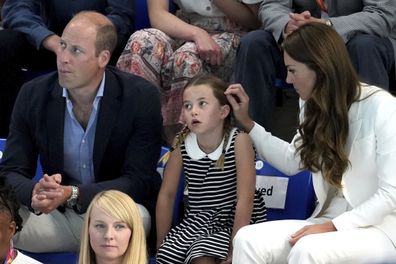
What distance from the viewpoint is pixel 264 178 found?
11.3 feet

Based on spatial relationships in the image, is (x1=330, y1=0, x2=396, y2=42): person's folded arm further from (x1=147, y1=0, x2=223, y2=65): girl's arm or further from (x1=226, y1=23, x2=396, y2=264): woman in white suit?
(x1=226, y1=23, x2=396, y2=264): woman in white suit

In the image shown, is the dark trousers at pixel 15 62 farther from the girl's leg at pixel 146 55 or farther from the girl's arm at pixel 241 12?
the girl's arm at pixel 241 12

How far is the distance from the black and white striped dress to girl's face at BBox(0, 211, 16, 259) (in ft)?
1.96

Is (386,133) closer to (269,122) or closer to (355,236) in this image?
(355,236)

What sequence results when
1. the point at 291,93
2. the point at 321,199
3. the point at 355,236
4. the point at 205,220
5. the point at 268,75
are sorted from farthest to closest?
1. the point at 291,93
2. the point at 268,75
3. the point at 205,220
4. the point at 321,199
5. the point at 355,236

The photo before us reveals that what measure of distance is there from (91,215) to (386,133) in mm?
964

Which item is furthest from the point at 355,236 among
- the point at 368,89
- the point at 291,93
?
the point at 291,93

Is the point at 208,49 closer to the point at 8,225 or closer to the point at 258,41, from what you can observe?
the point at 258,41

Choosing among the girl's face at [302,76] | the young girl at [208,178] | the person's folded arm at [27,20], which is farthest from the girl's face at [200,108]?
the person's folded arm at [27,20]

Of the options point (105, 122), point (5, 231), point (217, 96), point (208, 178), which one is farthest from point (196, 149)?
point (5, 231)

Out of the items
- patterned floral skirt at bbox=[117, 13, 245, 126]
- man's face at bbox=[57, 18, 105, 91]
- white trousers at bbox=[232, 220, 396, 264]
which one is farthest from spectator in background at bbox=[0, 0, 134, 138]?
white trousers at bbox=[232, 220, 396, 264]

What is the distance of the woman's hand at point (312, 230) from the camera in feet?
9.32

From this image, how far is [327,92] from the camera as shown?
2.87 metres

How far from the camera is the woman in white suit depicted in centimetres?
279
